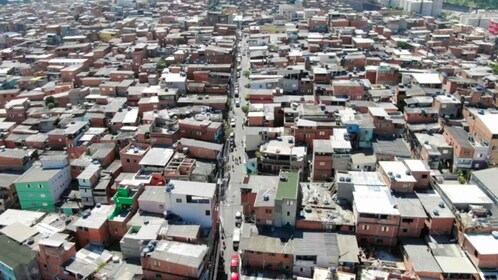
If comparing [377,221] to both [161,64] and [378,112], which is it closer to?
[378,112]

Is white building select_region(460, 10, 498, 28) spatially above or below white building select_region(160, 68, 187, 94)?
above

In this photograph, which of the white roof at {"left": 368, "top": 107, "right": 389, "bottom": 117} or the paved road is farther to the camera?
the white roof at {"left": 368, "top": 107, "right": 389, "bottom": 117}

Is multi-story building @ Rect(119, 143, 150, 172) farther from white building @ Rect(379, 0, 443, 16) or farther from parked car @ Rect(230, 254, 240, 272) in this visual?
white building @ Rect(379, 0, 443, 16)

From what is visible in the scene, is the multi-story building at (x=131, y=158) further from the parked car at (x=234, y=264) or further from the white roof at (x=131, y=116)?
the parked car at (x=234, y=264)

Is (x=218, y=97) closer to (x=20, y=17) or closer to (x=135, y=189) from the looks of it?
(x=135, y=189)

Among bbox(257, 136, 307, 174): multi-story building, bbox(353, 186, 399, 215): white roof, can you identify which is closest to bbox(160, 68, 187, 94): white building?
bbox(257, 136, 307, 174): multi-story building

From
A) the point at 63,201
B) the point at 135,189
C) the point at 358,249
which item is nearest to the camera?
the point at 358,249

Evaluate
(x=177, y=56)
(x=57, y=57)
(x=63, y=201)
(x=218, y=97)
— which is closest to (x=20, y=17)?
(x=57, y=57)
